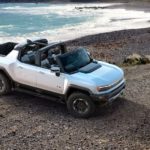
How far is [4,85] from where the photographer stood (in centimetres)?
1366

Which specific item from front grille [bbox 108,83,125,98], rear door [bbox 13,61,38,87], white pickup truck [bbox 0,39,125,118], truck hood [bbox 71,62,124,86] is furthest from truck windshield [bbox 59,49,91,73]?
front grille [bbox 108,83,125,98]

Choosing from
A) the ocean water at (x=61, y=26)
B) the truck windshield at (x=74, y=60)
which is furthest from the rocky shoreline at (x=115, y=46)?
the truck windshield at (x=74, y=60)

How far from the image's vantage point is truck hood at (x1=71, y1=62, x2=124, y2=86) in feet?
38.2

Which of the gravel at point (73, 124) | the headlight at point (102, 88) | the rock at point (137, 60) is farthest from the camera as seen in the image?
the rock at point (137, 60)

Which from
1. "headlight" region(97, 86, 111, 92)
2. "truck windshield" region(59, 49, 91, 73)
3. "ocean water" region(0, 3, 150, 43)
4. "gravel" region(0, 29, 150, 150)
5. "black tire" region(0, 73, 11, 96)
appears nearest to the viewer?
"gravel" region(0, 29, 150, 150)

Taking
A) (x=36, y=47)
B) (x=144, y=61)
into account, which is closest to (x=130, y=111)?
(x=36, y=47)

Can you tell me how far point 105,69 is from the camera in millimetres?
12562

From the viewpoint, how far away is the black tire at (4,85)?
44.5ft

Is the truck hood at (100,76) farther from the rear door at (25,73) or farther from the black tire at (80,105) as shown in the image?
the rear door at (25,73)

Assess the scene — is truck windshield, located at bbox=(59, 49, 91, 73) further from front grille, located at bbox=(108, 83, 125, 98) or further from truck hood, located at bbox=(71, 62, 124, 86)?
front grille, located at bbox=(108, 83, 125, 98)

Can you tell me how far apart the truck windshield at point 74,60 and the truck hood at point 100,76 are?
417 mm

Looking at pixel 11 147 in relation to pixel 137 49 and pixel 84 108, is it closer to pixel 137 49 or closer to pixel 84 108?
pixel 84 108

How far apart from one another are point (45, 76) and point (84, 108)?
A: 1.64 meters

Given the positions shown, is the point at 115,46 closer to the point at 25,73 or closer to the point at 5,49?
the point at 5,49
